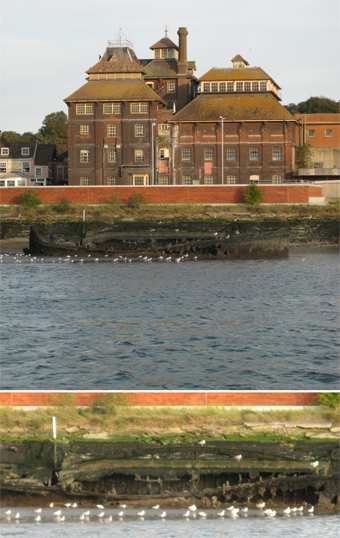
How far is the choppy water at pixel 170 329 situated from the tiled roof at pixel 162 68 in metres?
44.2

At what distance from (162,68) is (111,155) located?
14.9 m

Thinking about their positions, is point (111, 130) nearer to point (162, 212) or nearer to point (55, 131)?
point (162, 212)

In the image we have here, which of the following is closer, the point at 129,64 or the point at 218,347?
the point at 218,347

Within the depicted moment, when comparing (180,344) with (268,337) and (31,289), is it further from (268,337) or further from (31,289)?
(31,289)

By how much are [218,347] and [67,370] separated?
17.1 ft

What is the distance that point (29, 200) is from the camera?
70.6m

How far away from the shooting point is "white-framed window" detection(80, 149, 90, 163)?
75.3 meters

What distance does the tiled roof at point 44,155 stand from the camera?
290 feet

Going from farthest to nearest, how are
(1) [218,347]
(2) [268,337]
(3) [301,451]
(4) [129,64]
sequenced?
1. (4) [129,64]
2. (2) [268,337]
3. (1) [218,347]
4. (3) [301,451]

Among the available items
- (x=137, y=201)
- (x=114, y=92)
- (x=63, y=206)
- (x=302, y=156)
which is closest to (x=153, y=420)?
(x=137, y=201)

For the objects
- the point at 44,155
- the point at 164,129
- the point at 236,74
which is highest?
the point at 236,74

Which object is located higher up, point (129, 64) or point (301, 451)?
point (129, 64)

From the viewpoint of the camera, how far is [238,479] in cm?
1221

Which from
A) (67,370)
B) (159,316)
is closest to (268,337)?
(159,316)
